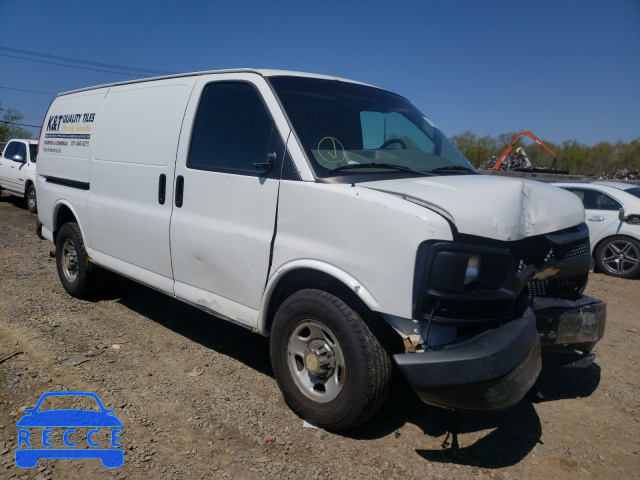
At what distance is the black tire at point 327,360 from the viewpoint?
9.57ft

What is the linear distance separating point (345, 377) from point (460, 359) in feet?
2.40

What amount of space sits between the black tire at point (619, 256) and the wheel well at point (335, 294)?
7.25 meters

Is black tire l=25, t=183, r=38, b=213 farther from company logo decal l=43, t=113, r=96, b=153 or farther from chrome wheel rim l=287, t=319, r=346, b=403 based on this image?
chrome wheel rim l=287, t=319, r=346, b=403

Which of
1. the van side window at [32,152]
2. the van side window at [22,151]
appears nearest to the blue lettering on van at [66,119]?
the van side window at [32,152]

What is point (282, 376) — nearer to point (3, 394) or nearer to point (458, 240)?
point (458, 240)

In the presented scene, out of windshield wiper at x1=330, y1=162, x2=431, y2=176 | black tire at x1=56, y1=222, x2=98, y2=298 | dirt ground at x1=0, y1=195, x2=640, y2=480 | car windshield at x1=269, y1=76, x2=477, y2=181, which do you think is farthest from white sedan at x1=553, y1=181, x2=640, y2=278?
black tire at x1=56, y1=222, x2=98, y2=298

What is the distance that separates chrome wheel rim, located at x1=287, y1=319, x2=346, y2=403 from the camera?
3.14 metres

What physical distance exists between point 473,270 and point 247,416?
176 cm

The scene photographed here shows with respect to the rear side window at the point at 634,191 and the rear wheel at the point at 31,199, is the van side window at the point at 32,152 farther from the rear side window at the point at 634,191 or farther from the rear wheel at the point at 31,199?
the rear side window at the point at 634,191

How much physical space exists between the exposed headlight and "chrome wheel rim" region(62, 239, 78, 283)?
444cm

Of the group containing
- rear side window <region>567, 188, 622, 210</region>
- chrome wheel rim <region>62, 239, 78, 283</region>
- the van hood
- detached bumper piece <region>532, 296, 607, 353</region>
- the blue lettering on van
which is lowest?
chrome wheel rim <region>62, 239, 78, 283</region>

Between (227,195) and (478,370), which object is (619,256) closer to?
(478,370)

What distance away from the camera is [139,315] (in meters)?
5.37

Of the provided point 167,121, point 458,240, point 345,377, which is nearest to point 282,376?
point 345,377
